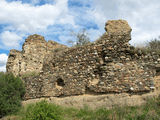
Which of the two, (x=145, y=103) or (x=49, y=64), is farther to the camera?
(x=49, y=64)

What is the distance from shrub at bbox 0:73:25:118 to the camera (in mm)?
8477

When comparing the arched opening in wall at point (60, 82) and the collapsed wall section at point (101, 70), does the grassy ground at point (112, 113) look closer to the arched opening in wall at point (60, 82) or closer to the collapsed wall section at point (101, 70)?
the collapsed wall section at point (101, 70)

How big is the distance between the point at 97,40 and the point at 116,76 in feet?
6.50

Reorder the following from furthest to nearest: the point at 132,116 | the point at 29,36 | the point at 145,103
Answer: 1. the point at 29,36
2. the point at 145,103
3. the point at 132,116

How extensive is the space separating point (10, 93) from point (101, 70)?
514 cm

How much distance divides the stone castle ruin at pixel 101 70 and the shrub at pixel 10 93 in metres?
0.43

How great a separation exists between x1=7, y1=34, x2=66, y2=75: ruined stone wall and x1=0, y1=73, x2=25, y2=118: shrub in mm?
1516

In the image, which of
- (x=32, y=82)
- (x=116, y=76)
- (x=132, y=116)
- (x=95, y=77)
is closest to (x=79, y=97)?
(x=95, y=77)

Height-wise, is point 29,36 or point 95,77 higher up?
point 29,36

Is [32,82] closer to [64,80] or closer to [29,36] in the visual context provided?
[64,80]

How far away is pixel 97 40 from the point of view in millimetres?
7602

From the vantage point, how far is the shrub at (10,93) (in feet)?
27.8

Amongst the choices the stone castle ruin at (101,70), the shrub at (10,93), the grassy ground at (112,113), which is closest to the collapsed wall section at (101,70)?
the stone castle ruin at (101,70)

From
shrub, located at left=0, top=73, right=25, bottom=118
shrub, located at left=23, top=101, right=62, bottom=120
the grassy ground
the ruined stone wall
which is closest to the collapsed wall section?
the grassy ground
